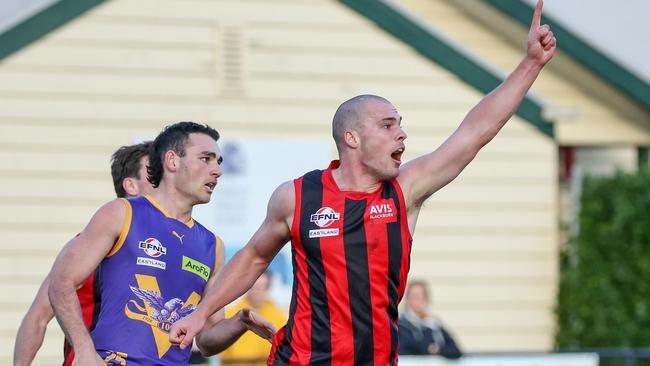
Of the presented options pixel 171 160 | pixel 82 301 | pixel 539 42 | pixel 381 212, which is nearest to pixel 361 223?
pixel 381 212

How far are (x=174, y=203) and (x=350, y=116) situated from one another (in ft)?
4.27

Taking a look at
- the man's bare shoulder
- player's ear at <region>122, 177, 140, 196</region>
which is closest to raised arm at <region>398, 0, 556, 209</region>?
the man's bare shoulder

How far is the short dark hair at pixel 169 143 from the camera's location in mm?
6844

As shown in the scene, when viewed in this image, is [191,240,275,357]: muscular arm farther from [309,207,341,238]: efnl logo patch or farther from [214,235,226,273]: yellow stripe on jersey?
[309,207,341,238]: efnl logo patch

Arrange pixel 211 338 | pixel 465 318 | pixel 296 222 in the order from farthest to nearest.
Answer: pixel 465 318 → pixel 211 338 → pixel 296 222

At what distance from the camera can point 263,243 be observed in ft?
19.9

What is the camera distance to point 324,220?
5.84 meters

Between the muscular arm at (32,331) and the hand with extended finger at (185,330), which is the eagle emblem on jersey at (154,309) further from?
the muscular arm at (32,331)

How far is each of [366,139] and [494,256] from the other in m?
7.75

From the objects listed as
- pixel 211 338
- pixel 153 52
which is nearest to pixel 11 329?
pixel 153 52

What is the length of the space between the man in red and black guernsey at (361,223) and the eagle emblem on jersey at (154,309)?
1.62 ft

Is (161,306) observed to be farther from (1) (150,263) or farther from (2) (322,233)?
(2) (322,233)

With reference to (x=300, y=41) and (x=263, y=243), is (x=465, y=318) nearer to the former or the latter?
(x=300, y=41)

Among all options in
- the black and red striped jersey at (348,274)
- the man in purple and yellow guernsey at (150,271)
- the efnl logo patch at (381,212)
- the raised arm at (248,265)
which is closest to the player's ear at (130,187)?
the man in purple and yellow guernsey at (150,271)
